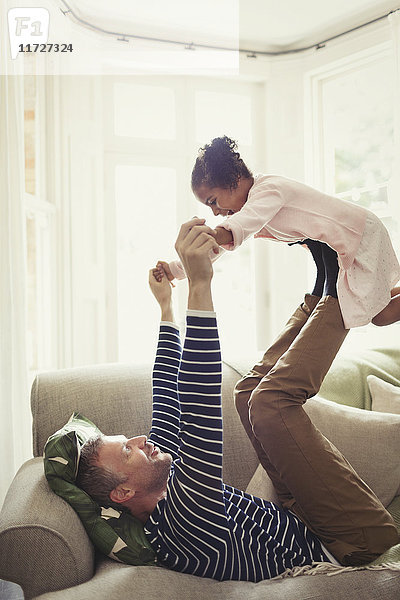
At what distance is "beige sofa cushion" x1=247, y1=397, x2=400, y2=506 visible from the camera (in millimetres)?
1805

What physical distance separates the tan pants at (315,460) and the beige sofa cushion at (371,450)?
262mm

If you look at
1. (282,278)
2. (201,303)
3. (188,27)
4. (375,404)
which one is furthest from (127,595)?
(188,27)

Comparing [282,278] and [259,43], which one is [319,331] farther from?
[259,43]

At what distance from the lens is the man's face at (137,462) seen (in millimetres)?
1413

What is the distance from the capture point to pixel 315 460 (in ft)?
4.95

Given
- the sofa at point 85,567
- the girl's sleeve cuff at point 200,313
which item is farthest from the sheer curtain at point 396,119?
the girl's sleeve cuff at point 200,313

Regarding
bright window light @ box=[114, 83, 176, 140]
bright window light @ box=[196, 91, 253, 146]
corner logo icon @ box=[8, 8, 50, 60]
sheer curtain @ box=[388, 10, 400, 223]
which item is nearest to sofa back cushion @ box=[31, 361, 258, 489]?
Answer: corner logo icon @ box=[8, 8, 50, 60]

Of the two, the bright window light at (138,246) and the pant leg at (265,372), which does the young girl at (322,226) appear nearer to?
the pant leg at (265,372)

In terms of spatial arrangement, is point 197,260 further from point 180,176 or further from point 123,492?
point 180,176

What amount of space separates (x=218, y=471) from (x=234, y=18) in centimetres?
299

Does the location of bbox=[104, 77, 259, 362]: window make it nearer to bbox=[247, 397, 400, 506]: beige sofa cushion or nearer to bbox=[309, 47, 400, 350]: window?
bbox=[309, 47, 400, 350]: window

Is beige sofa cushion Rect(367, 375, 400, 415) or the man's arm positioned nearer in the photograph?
the man's arm

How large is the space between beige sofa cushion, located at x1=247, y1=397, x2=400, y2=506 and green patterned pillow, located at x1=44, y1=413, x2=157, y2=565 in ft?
1.61

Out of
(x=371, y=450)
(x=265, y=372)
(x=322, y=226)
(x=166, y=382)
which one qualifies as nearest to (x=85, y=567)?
(x=166, y=382)
